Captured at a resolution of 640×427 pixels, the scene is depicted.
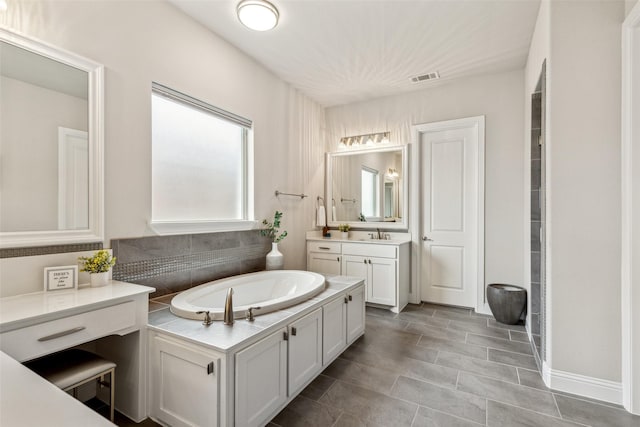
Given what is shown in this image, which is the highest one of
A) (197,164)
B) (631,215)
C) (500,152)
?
(500,152)

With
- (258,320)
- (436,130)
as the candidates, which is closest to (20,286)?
(258,320)

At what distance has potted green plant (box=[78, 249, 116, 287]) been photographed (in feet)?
5.84

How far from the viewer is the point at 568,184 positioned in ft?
6.48

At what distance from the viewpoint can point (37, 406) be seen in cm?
62

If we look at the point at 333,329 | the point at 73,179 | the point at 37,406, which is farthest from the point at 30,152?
the point at 333,329

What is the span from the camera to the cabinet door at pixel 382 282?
11.5ft

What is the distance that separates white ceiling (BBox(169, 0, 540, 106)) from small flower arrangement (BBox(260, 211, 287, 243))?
1654 mm

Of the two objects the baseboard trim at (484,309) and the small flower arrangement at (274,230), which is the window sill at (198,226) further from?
the baseboard trim at (484,309)

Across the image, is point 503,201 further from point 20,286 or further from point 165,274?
point 20,286

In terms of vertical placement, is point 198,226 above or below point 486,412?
above

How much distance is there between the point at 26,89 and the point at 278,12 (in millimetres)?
1749

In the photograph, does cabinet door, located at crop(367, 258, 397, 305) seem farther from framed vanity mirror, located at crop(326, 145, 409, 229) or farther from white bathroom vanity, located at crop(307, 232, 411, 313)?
framed vanity mirror, located at crop(326, 145, 409, 229)

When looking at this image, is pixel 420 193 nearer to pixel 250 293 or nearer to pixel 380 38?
pixel 380 38

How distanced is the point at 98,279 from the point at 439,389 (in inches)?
88.3
